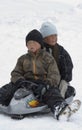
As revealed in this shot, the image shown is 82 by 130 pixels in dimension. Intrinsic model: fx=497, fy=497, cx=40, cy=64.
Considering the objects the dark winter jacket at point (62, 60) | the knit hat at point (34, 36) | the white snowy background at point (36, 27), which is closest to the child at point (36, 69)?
the knit hat at point (34, 36)

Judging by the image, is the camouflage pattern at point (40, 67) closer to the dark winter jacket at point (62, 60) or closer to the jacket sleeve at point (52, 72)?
the jacket sleeve at point (52, 72)

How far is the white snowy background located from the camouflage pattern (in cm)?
58

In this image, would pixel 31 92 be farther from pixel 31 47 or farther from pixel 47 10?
pixel 47 10

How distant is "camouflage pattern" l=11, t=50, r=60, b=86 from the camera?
658 centimetres

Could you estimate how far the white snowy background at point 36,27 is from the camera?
5.92 meters

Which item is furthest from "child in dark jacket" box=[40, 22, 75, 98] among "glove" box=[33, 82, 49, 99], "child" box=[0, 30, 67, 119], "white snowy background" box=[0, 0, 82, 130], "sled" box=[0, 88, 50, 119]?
"sled" box=[0, 88, 50, 119]

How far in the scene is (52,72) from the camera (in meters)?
6.55

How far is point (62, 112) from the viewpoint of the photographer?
20.1 ft

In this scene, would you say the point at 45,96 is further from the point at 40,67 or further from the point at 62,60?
the point at 62,60

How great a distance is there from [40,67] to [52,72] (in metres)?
0.18

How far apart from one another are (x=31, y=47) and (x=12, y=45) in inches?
238

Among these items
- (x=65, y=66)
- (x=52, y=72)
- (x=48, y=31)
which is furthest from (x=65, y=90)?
(x=48, y=31)

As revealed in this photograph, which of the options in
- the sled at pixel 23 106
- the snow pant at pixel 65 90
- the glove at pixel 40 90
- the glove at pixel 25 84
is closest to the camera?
the sled at pixel 23 106

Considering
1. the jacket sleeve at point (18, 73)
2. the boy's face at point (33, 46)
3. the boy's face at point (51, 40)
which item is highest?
the boy's face at point (33, 46)
